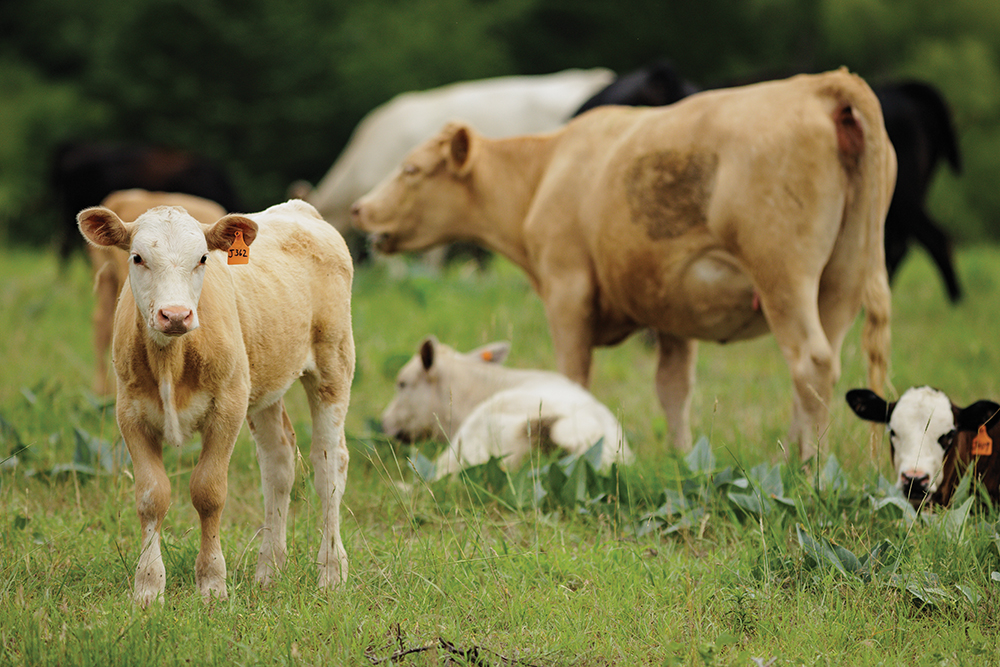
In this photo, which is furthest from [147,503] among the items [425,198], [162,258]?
[425,198]

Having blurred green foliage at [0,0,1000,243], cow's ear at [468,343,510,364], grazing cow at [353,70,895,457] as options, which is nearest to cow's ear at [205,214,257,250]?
grazing cow at [353,70,895,457]

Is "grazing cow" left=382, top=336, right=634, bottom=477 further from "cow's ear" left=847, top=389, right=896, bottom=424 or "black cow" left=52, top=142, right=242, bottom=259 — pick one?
"black cow" left=52, top=142, right=242, bottom=259

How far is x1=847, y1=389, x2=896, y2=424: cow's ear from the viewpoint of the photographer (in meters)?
4.30

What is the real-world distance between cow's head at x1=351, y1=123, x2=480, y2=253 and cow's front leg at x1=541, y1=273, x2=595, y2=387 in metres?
0.95

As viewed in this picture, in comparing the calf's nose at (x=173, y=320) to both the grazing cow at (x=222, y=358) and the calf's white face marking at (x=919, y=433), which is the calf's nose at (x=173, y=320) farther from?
the calf's white face marking at (x=919, y=433)

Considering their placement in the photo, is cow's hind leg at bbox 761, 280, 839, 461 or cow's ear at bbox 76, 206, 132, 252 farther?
cow's hind leg at bbox 761, 280, 839, 461

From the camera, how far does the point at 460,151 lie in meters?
6.15

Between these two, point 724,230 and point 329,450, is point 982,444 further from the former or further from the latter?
point 329,450

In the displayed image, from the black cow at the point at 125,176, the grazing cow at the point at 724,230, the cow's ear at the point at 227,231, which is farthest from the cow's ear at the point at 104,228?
the black cow at the point at 125,176

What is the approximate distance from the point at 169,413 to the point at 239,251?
1.70ft

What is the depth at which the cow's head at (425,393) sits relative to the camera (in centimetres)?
581

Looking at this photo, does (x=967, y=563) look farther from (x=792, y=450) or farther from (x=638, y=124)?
(x=638, y=124)

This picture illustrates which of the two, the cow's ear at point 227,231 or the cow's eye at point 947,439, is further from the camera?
the cow's eye at point 947,439

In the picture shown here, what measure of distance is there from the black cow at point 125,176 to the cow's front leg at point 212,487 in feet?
28.5
